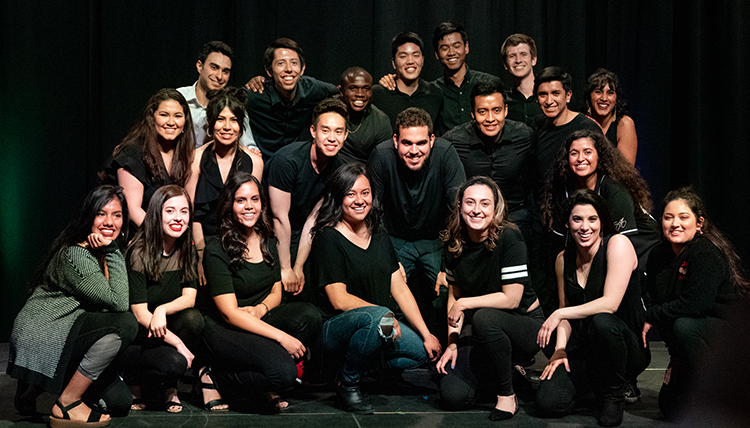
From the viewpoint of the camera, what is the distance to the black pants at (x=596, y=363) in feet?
9.87

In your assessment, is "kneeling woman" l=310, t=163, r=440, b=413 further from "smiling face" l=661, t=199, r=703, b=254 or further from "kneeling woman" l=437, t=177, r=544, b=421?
"smiling face" l=661, t=199, r=703, b=254

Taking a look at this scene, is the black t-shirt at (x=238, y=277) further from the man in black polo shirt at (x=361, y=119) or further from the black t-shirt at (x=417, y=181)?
the man in black polo shirt at (x=361, y=119)

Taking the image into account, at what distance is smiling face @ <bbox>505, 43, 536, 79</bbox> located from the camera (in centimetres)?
432

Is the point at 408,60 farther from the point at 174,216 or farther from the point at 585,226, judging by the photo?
the point at 174,216

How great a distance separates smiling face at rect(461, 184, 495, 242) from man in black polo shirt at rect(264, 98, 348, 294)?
0.83 meters

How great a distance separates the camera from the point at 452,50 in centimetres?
433

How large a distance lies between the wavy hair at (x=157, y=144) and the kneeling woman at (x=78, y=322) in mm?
585

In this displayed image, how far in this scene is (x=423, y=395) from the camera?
3426mm

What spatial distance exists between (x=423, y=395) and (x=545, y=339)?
2.28 ft

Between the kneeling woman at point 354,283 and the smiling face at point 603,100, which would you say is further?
the smiling face at point 603,100

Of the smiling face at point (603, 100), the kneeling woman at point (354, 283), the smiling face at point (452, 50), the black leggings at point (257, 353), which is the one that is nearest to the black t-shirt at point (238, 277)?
the black leggings at point (257, 353)

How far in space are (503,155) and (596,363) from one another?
51.8 inches

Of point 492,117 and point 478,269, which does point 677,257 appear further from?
point 492,117

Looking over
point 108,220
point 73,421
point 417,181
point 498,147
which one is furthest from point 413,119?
point 73,421
